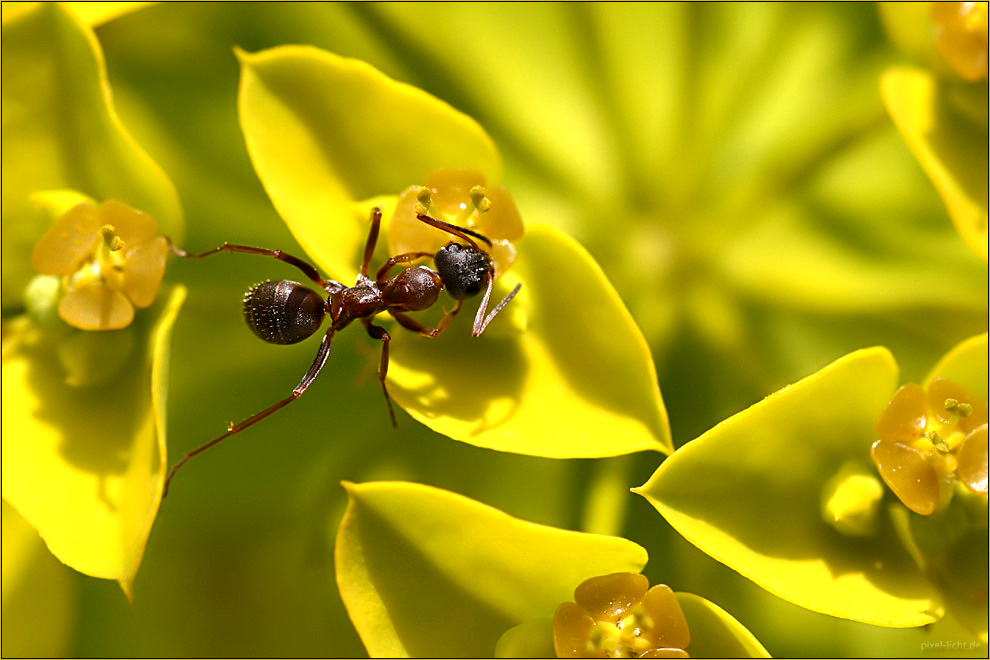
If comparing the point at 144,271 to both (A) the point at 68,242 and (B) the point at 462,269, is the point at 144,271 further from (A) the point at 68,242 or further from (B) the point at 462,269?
(B) the point at 462,269

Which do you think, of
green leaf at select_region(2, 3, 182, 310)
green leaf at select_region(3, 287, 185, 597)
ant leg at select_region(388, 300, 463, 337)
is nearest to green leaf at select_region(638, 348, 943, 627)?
ant leg at select_region(388, 300, 463, 337)

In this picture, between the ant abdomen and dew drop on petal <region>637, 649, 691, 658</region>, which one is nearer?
dew drop on petal <region>637, 649, 691, 658</region>

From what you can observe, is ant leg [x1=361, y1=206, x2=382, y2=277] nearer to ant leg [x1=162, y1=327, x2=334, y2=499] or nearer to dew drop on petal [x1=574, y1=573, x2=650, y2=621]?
ant leg [x1=162, y1=327, x2=334, y2=499]

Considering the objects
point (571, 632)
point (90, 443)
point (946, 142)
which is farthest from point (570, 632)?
point (946, 142)

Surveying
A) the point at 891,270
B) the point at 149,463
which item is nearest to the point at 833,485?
the point at 891,270

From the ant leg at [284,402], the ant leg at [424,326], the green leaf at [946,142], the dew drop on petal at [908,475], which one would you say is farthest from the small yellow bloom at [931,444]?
the ant leg at [284,402]

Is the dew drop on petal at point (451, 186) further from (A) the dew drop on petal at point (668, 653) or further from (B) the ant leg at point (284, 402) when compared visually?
(A) the dew drop on petal at point (668, 653)

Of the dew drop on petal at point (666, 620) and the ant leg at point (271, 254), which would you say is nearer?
the dew drop on petal at point (666, 620)
